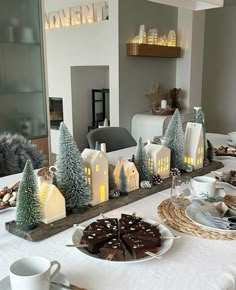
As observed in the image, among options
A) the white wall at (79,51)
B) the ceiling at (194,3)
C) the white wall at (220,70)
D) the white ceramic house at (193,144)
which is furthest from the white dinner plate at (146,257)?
the white wall at (220,70)

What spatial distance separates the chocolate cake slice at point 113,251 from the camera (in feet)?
Result: 2.79

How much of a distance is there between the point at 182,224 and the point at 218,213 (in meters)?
0.13

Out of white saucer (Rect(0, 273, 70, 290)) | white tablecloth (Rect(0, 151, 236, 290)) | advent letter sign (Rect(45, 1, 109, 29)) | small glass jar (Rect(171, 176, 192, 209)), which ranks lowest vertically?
white tablecloth (Rect(0, 151, 236, 290))

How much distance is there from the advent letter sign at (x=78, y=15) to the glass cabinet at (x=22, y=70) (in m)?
1.31

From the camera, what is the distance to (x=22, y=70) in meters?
2.93

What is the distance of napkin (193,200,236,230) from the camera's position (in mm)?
1028

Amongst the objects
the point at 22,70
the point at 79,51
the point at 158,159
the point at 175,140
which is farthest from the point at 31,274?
the point at 79,51

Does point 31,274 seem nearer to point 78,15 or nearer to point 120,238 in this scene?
point 120,238

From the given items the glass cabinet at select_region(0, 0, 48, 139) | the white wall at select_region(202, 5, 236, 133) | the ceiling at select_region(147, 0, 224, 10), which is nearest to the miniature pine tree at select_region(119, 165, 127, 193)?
the ceiling at select_region(147, 0, 224, 10)

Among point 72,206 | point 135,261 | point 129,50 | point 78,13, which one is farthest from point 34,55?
point 135,261

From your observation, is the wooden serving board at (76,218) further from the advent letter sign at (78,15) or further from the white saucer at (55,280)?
the advent letter sign at (78,15)

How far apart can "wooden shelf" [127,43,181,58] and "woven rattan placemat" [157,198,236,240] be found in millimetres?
2806

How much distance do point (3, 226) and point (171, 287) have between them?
1.89ft

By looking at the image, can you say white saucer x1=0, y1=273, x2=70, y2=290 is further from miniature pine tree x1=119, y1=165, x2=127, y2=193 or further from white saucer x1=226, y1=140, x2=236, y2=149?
white saucer x1=226, y1=140, x2=236, y2=149
